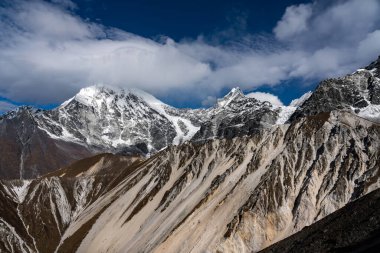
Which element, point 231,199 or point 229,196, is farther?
point 229,196

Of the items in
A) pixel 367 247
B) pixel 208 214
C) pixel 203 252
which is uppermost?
pixel 208 214

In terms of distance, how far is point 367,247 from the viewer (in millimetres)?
40688

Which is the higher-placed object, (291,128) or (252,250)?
(291,128)

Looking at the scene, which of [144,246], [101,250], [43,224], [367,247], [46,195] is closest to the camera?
[367,247]

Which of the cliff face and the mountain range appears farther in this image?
the cliff face

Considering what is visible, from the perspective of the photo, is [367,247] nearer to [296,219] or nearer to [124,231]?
[296,219]

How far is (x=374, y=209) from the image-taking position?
173ft

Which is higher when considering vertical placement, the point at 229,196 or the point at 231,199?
the point at 229,196

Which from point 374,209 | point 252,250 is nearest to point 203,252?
point 252,250

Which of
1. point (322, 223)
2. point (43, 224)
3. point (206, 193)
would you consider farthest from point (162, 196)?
point (322, 223)

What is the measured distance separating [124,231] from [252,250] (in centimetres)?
5231

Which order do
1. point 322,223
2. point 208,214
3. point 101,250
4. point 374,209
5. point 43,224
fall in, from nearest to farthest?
point 374,209 → point 322,223 → point 208,214 → point 101,250 → point 43,224

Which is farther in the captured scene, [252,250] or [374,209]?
[252,250]

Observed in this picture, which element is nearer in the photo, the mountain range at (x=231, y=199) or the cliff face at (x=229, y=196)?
the mountain range at (x=231, y=199)
